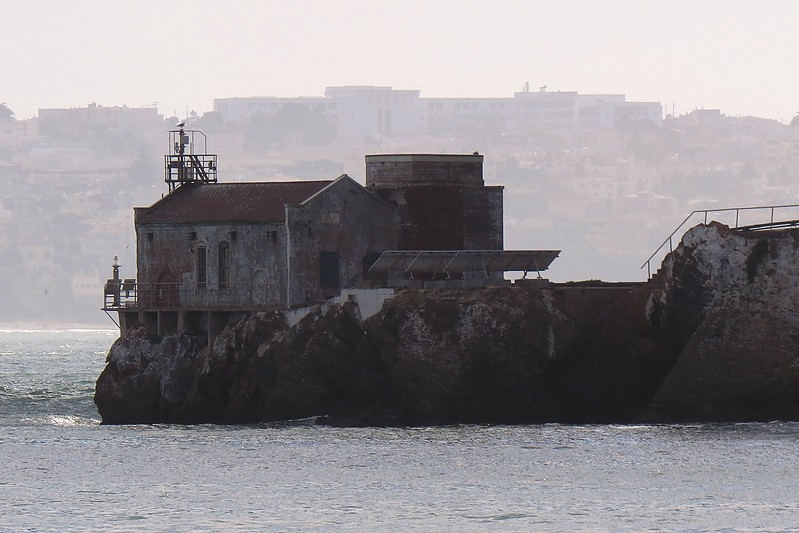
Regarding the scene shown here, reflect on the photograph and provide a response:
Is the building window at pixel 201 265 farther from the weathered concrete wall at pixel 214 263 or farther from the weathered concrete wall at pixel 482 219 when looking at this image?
the weathered concrete wall at pixel 482 219

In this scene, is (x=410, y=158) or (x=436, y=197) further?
(x=436, y=197)

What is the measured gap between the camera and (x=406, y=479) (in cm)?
5003

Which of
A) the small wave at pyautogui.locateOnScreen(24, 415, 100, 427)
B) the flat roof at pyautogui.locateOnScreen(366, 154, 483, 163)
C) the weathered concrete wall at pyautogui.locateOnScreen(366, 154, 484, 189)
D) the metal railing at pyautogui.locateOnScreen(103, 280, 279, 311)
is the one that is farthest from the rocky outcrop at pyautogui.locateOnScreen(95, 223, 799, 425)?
the flat roof at pyautogui.locateOnScreen(366, 154, 483, 163)

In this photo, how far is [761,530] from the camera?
139ft

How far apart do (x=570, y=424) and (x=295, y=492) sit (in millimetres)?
12556

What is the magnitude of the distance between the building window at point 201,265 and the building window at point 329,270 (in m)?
3.95

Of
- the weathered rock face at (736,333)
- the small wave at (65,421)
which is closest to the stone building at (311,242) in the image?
the small wave at (65,421)

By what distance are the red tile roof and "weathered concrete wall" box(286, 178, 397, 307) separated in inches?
24.3

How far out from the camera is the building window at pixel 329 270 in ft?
218

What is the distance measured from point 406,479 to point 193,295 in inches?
778

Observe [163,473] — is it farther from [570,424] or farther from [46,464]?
[570,424]

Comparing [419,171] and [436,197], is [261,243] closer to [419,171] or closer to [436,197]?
[419,171]

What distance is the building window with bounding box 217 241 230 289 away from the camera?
6719cm


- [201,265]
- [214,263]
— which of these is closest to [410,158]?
[214,263]
